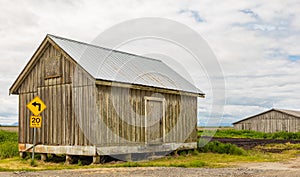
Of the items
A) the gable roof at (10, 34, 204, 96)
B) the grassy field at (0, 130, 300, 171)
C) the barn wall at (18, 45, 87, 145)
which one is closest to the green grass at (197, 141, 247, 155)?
the grassy field at (0, 130, 300, 171)

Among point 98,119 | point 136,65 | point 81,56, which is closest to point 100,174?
point 98,119

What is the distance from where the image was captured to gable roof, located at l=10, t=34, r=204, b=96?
18.0 m

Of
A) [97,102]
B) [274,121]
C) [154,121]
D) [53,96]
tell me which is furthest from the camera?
[274,121]

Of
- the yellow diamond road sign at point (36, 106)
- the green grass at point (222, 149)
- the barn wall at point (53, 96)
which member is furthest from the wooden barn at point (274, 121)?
the yellow diamond road sign at point (36, 106)

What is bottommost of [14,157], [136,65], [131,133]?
[14,157]

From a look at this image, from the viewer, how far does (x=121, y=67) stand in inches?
780

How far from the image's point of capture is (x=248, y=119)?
5891 centimetres

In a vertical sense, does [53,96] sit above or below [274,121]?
above

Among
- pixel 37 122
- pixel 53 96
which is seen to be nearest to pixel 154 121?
pixel 53 96

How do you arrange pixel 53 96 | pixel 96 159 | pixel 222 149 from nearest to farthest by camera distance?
pixel 96 159 → pixel 53 96 → pixel 222 149

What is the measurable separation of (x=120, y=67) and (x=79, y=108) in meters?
3.11

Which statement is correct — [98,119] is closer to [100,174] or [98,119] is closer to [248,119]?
[100,174]

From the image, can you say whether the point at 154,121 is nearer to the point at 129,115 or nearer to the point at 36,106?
the point at 129,115

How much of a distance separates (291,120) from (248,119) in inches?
245
